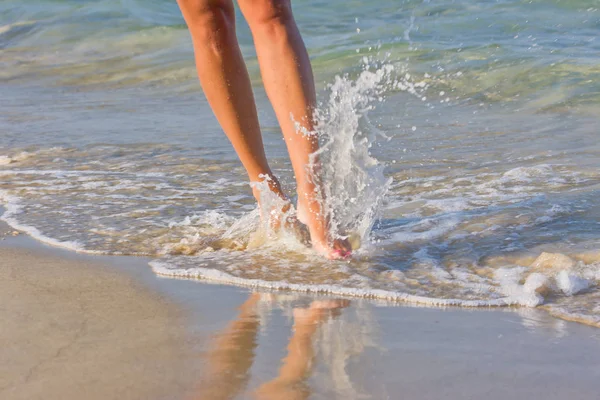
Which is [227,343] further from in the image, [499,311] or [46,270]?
[46,270]

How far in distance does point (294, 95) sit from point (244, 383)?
1.09 metres

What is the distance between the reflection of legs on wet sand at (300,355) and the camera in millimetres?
1649

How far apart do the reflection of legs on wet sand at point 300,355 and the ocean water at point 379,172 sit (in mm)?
174

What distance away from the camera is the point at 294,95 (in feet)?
8.44

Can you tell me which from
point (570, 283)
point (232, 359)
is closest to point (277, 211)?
point (570, 283)

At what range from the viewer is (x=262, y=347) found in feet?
6.28

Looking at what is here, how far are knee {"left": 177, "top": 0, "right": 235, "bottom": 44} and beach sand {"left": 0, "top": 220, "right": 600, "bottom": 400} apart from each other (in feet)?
2.50

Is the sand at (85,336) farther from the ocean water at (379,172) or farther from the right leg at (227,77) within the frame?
the right leg at (227,77)

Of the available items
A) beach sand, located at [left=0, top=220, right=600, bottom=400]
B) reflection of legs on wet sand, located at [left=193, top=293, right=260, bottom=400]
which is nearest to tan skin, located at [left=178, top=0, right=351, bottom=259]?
beach sand, located at [left=0, top=220, right=600, bottom=400]

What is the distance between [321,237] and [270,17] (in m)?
0.67

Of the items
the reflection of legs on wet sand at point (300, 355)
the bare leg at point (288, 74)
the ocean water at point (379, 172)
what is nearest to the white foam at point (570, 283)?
the ocean water at point (379, 172)

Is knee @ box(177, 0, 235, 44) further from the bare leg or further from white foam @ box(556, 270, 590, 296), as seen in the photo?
white foam @ box(556, 270, 590, 296)

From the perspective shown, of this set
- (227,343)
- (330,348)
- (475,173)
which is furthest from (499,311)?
(475,173)

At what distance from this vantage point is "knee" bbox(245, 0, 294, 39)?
248cm
